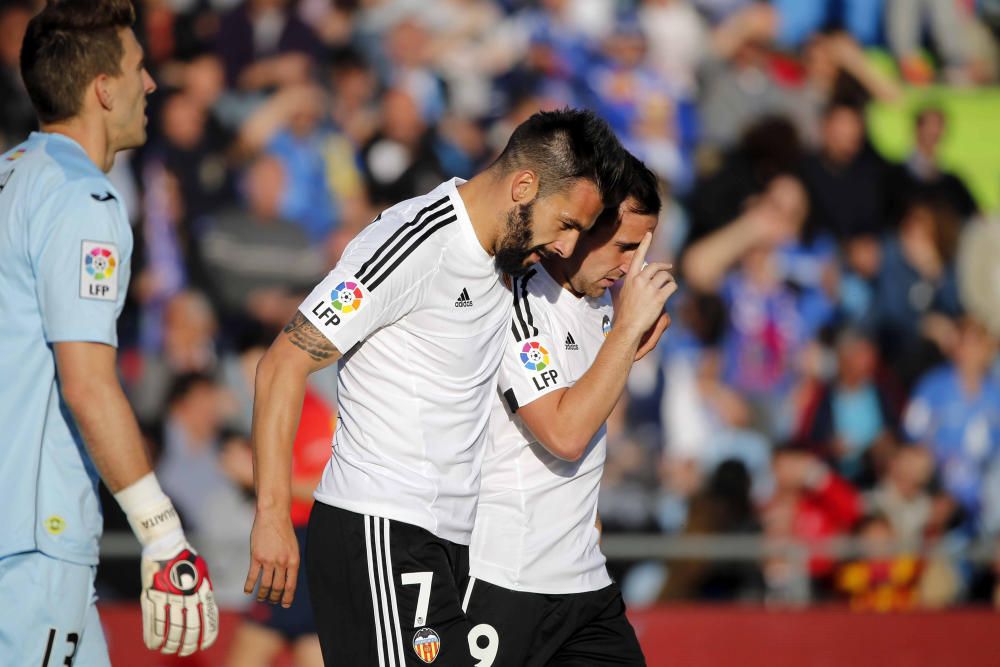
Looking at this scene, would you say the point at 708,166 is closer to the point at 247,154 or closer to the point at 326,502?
the point at 247,154

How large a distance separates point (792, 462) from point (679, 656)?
2.12 meters

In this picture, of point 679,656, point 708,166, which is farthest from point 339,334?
point 708,166

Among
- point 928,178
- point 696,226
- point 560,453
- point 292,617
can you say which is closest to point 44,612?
point 560,453

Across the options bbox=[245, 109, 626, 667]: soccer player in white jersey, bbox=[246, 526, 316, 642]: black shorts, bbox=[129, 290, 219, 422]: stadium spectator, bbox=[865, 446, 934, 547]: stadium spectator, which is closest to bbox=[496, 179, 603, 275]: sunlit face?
bbox=[245, 109, 626, 667]: soccer player in white jersey

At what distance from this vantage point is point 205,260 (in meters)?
8.87

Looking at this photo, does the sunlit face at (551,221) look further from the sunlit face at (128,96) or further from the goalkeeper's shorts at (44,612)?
the goalkeeper's shorts at (44,612)

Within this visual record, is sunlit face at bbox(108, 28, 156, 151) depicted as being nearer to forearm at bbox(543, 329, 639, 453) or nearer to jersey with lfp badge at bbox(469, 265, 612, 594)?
jersey with lfp badge at bbox(469, 265, 612, 594)

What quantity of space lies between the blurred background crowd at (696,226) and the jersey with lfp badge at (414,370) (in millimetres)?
3683

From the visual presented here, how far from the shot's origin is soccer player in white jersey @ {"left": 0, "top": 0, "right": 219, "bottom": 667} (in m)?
3.49

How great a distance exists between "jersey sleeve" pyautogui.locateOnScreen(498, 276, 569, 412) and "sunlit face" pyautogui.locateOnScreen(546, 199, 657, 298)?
30 cm

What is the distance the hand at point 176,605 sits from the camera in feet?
11.6

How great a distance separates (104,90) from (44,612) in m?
1.53

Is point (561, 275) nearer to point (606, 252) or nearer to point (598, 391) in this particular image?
point (606, 252)

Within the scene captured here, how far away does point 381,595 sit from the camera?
381 cm
